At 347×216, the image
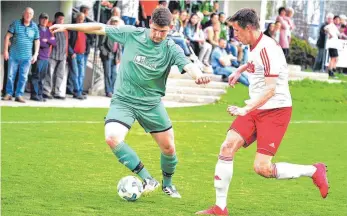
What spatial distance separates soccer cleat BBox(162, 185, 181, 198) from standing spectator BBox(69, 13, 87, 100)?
12.5 meters

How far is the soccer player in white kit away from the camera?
10.2m

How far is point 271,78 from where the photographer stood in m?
10.0

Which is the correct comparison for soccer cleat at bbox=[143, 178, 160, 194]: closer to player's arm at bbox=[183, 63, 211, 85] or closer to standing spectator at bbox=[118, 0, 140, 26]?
player's arm at bbox=[183, 63, 211, 85]

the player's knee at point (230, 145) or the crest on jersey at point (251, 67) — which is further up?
the crest on jersey at point (251, 67)

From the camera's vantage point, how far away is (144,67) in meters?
11.0

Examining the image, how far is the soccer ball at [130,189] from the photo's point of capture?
10844mm

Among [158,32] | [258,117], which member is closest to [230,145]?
[258,117]

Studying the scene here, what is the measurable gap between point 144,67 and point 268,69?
1617mm

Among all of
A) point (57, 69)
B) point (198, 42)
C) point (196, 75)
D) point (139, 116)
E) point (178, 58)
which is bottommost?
point (57, 69)

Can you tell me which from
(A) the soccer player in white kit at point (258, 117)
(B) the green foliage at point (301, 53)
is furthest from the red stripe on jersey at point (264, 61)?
A: (B) the green foliage at point (301, 53)

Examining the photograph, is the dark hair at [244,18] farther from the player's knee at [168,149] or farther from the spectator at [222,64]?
the spectator at [222,64]

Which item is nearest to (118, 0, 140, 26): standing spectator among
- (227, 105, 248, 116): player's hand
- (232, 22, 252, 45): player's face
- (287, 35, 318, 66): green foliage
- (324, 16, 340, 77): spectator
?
(324, 16, 340, 77): spectator

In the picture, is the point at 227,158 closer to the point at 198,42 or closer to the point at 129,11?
the point at 129,11

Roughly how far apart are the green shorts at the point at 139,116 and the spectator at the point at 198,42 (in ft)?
56.6
